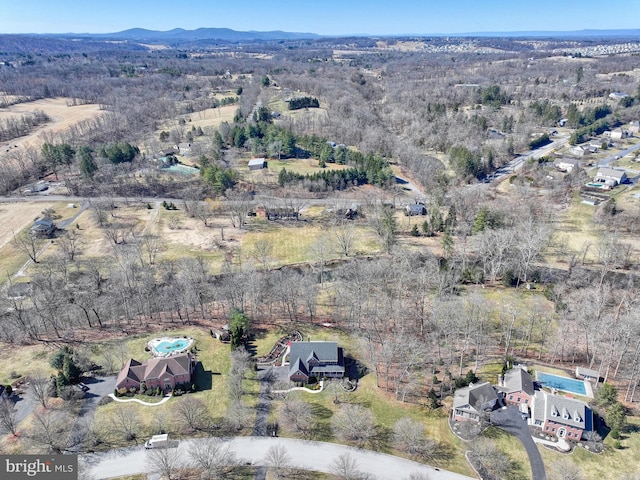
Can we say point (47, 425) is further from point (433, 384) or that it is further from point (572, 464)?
point (572, 464)

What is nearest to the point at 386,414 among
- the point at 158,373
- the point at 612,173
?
the point at 158,373

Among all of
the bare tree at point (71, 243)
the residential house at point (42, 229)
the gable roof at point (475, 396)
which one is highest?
the residential house at point (42, 229)

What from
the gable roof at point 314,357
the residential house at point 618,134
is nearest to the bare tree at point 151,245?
the gable roof at point 314,357

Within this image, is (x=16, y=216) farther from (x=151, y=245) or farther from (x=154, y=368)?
(x=154, y=368)

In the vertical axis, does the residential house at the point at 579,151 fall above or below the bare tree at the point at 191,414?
above

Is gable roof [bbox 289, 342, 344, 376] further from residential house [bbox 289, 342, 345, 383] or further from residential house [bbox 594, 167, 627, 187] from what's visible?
residential house [bbox 594, 167, 627, 187]

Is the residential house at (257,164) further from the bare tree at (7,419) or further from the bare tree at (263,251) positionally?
the bare tree at (7,419)

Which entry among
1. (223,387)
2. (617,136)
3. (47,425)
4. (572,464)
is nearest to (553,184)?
(617,136)
